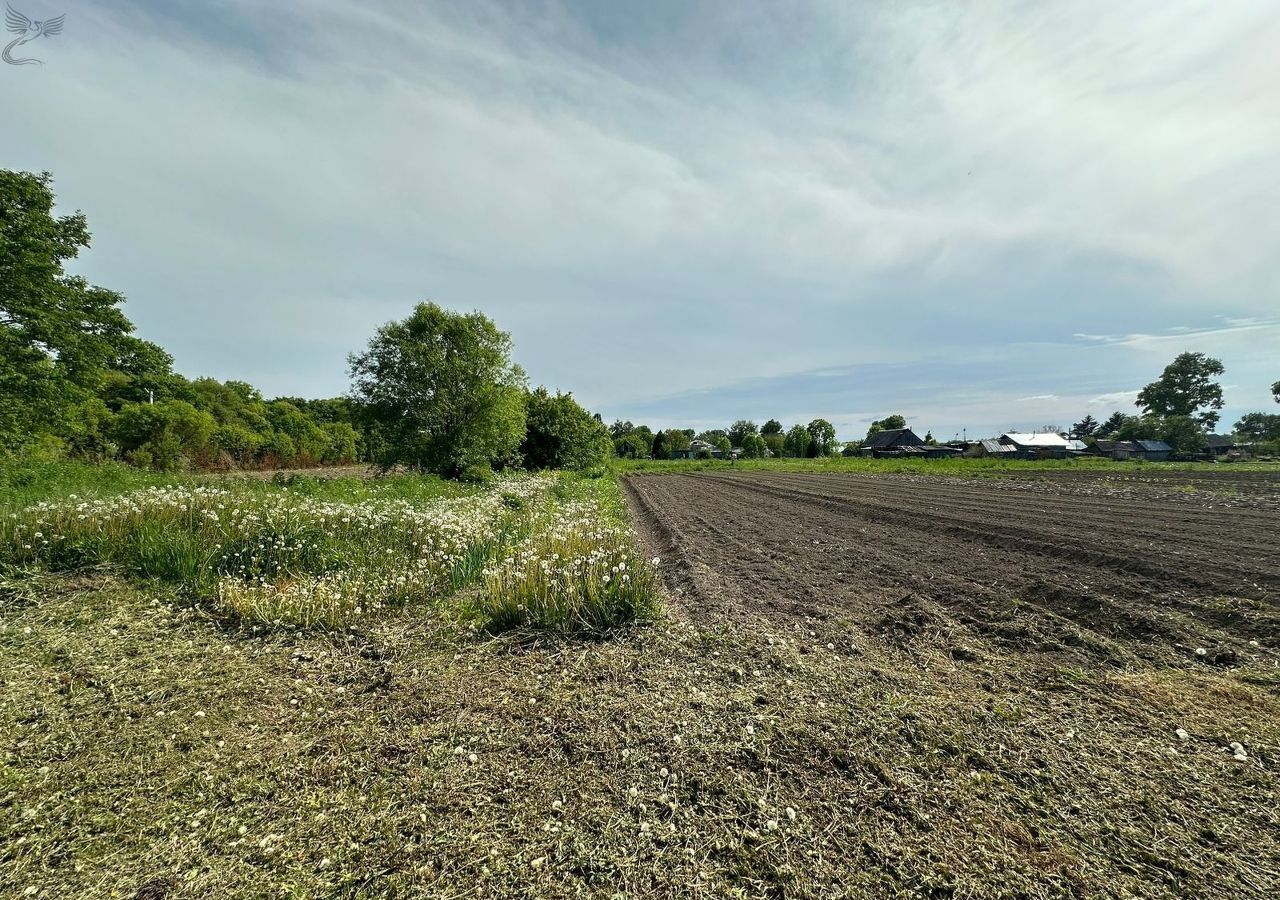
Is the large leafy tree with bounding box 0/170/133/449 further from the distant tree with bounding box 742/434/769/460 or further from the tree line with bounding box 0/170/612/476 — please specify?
the distant tree with bounding box 742/434/769/460

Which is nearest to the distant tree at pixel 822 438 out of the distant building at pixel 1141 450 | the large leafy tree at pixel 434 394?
the distant building at pixel 1141 450

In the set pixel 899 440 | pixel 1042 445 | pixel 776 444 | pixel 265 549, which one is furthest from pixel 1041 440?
pixel 265 549

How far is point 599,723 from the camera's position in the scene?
12.4ft

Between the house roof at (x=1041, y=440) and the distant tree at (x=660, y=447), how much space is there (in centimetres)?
6647

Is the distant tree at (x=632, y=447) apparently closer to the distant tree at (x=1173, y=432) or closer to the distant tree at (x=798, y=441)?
the distant tree at (x=798, y=441)

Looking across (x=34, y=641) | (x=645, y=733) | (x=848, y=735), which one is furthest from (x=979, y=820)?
(x=34, y=641)

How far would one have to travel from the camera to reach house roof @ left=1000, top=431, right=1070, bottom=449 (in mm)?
85938

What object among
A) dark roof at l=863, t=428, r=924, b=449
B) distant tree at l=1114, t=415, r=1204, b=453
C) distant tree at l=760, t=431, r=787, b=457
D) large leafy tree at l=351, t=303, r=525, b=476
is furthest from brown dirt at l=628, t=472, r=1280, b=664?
distant tree at l=760, t=431, r=787, b=457

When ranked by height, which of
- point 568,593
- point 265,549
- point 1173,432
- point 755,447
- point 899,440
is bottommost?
point 568,593

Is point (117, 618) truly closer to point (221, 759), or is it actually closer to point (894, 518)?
point (221, 759)

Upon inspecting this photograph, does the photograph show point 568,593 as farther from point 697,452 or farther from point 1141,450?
point 697,452

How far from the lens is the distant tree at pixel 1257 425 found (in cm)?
9416

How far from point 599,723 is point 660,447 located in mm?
108547

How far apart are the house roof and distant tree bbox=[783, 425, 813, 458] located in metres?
35.7
